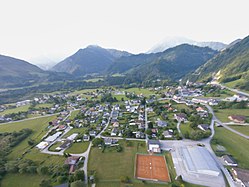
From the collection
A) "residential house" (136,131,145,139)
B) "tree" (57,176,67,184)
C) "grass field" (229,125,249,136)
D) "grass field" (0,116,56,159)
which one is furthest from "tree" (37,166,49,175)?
"grass field" (229,125,249,136)

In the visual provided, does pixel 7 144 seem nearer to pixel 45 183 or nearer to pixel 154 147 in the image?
pixel 45 183

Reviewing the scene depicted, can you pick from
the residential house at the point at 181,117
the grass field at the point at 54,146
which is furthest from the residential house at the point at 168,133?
the grass field at the point at 54,146

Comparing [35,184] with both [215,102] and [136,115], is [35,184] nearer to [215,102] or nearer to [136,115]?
[136,115]

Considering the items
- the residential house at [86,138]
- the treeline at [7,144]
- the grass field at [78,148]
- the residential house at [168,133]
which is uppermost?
the residential house at [168,133]

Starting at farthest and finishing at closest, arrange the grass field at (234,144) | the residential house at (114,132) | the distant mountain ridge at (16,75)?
the distant mountain ridge at (16,75) < the residential house at (114,132) < the grass field at (234,144)

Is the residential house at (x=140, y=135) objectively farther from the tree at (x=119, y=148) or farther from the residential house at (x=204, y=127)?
the residential house at (x=204, y=127)

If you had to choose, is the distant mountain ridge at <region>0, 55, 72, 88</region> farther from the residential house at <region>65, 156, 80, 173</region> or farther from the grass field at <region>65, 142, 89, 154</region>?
the residential house at <region>65, 156, 80, 173</region>

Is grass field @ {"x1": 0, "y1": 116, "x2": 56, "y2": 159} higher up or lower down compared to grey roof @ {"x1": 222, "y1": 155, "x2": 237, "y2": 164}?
lower down
